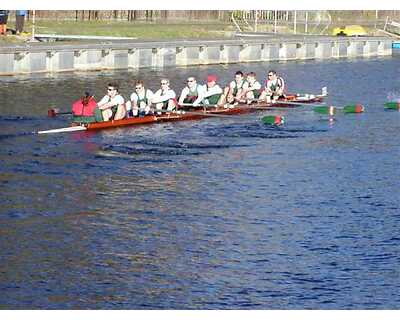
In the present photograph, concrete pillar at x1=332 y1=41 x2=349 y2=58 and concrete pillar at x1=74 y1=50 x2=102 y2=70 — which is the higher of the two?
concrete pillar at x1=332 y1=41 x2=349 y2=58

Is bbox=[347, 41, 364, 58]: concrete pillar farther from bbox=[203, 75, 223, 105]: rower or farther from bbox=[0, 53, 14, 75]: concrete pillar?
bbox=[203, 75, 223, 105]: rower

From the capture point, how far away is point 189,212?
27.1 m

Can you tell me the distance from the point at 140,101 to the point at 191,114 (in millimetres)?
2470

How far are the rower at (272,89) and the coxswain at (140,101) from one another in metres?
7.61

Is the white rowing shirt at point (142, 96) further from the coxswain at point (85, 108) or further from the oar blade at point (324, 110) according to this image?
→ the oar blade at point (324, 110)

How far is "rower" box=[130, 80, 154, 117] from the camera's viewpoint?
38.3m

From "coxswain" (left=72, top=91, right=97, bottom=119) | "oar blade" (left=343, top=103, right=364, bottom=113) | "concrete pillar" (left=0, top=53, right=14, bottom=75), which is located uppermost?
"concrete pillar" (left=0, top=53, right=14, bottom=75)

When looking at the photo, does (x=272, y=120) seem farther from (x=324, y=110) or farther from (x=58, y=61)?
(x=58, y=61)

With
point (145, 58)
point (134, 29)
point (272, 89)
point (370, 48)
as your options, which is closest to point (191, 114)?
point (272, 89)

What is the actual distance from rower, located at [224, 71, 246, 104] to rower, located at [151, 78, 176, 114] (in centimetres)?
374

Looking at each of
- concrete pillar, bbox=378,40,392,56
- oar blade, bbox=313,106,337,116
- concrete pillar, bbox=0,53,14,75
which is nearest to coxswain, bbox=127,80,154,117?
oar blade, bbox=313,106,337,116

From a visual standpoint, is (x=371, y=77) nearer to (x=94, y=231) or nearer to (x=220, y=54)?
(x=220, y=54)

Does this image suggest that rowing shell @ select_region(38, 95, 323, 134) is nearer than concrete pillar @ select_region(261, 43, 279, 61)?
Yes

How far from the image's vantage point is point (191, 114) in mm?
40594
